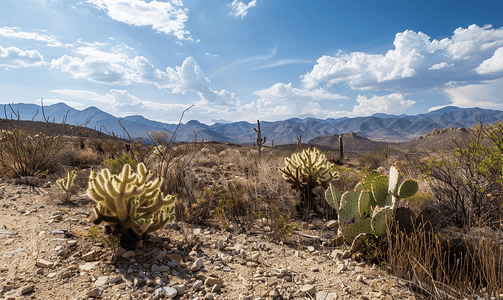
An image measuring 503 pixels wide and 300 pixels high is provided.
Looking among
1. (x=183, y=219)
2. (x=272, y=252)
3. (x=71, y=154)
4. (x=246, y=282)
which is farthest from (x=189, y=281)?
(x=71, y=154)

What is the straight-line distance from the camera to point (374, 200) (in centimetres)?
359

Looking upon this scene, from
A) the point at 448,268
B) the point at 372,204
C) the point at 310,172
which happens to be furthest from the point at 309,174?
the point at 448,268

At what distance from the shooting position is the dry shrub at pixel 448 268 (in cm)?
221

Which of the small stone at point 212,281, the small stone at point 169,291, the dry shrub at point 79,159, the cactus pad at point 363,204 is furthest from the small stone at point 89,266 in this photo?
the dry shrub at point 79,159

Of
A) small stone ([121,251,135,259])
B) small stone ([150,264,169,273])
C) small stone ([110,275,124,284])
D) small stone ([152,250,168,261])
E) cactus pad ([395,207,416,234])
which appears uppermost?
cactus pad ([395,207,416,234])

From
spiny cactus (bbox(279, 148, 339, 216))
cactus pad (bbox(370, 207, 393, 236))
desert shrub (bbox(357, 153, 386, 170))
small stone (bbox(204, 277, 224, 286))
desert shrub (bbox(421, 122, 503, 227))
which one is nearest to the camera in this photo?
small stone (bbox(204, 277, 224, 286))

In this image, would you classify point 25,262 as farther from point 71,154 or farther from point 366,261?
point 71,154

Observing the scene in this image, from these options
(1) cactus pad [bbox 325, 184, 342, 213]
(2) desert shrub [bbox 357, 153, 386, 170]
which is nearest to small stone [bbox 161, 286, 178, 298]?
(1) cactus pad [bbox 325, 184, 342, 213]

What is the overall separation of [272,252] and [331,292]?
99 cm

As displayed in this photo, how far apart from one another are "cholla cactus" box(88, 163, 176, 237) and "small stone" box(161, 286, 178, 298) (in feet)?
2.37

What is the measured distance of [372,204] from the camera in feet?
11.8

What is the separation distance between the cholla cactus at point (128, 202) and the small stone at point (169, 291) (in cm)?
72

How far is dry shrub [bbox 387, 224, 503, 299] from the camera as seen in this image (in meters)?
2.21

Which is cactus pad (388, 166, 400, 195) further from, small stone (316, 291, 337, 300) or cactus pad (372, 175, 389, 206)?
small stone (316, 291, 337, 300)
